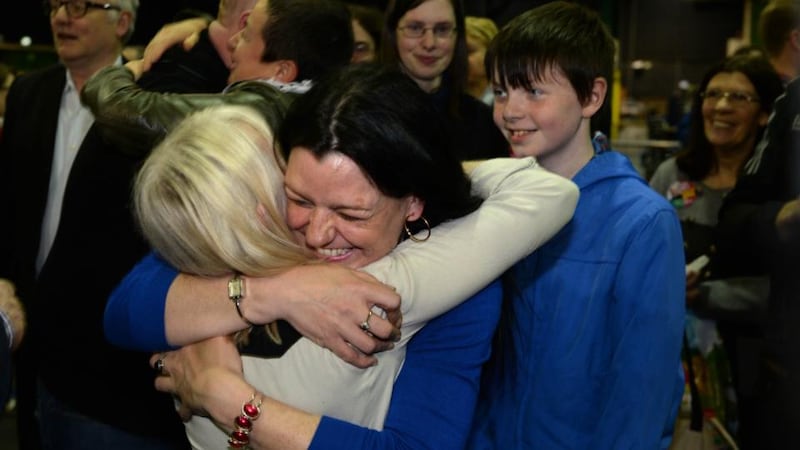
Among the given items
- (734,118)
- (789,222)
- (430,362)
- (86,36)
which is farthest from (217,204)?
(734,118)

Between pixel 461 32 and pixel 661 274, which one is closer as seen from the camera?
pixel 661 274

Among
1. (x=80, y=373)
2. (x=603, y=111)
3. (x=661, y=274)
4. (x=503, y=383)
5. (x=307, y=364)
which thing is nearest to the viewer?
(x=307, y=364)

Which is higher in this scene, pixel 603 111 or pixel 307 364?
pixel 603 111

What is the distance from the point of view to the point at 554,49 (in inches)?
65.7

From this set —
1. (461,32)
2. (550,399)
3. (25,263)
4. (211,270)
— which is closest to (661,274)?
(550,399)

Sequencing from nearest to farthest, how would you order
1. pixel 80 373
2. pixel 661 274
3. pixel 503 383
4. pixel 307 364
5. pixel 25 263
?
1. pixel 307 364
2. pixel 661 274
3. pixel 503 383
4. pixel 80 373
5. pixel 25 263

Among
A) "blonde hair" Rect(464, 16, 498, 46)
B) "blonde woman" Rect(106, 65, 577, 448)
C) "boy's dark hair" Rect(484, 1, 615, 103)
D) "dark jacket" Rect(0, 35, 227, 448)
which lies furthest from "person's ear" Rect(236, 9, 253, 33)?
"blonde hair" Rect(464, 16, 498, 46)

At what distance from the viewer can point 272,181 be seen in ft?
4.11

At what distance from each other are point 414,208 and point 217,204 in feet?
1.02

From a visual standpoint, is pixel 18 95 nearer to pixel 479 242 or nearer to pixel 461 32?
pixel 461 32

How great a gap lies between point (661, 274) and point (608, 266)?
0.31 feet

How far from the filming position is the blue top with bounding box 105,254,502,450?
1.21 m

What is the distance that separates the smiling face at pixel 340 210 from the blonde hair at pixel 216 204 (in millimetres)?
36

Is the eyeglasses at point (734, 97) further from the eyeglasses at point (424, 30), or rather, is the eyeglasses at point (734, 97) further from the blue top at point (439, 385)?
the blue top at point (439, 385)
